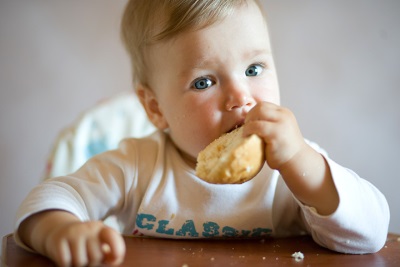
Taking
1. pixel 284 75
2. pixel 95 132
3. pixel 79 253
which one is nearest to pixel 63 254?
pixel 79 253

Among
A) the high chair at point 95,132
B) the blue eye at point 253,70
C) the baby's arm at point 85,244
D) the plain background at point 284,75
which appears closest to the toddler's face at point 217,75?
the blue eye at point 253,70

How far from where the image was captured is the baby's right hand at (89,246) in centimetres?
56

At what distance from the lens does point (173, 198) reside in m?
0.94

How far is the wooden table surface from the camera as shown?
2.26 ft

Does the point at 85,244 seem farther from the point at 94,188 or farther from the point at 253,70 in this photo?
the point at 253,70

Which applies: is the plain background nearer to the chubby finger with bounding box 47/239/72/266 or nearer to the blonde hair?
the blonde hair

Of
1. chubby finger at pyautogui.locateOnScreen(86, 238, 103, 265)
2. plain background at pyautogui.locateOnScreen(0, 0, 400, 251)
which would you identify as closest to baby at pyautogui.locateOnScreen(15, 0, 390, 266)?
chubby finger at pyautogui.locateOnScreen(86, 238, 103, 265)

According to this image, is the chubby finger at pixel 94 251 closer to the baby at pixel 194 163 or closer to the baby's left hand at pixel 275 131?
the baby at pixel 194 163

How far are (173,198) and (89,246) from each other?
38cm

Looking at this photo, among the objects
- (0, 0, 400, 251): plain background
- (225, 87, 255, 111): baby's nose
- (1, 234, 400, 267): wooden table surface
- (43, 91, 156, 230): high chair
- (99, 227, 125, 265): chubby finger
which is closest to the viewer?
(99, 227, 125, 265): chubby finger

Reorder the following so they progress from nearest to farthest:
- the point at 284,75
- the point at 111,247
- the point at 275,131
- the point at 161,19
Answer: the point at 111,247
the point at 275,131
the point at 161,19
the point at 284,75

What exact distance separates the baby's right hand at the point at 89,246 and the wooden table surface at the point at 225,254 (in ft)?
0.34

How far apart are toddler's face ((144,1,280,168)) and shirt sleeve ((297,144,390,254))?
192 mm

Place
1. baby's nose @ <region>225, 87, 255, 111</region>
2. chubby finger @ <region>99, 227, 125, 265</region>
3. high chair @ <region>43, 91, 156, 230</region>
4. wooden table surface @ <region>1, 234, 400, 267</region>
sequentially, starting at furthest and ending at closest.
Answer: high chair @ <region>43, 91, 156, 230</region>
baby's nose @ <region>225, 87, 255, 111</region>
wooden table surface @ <region>1, 234, 400, 267</region>
chubby finger @ <region>99, 227, 125, 265</region>
